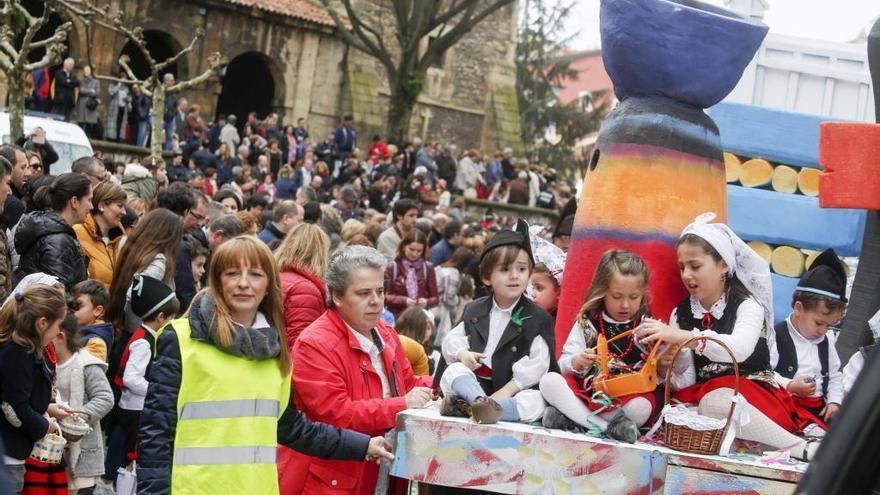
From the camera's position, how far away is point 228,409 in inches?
173

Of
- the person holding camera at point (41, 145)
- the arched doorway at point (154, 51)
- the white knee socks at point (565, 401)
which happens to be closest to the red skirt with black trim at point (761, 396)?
the white knee socks at point (565, 401)

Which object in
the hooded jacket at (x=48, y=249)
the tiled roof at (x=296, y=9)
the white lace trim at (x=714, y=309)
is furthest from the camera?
the tiled roof at (x=296, y=9)

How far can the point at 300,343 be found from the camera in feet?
16.3

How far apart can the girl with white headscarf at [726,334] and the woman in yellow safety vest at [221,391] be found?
1.42 metres

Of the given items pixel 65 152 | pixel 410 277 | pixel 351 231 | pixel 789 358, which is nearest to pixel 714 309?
pixel 789 358

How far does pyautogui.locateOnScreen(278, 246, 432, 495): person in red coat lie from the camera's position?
191 inches

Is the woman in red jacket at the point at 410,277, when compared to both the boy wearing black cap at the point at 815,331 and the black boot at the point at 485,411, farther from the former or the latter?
the black boot at the point at 485,411

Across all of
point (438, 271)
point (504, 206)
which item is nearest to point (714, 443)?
point (438, 271)

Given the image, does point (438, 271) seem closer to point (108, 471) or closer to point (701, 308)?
point (108, 471)

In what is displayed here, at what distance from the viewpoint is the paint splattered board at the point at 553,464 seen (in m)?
4.39

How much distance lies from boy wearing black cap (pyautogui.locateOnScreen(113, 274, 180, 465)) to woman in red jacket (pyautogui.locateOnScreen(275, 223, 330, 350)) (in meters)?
0.87

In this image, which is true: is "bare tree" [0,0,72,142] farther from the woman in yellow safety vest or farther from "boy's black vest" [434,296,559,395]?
the woman in yellow safety vest

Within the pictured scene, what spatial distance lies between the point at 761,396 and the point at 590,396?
2.22ft

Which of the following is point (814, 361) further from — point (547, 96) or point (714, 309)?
point (547, 96)
